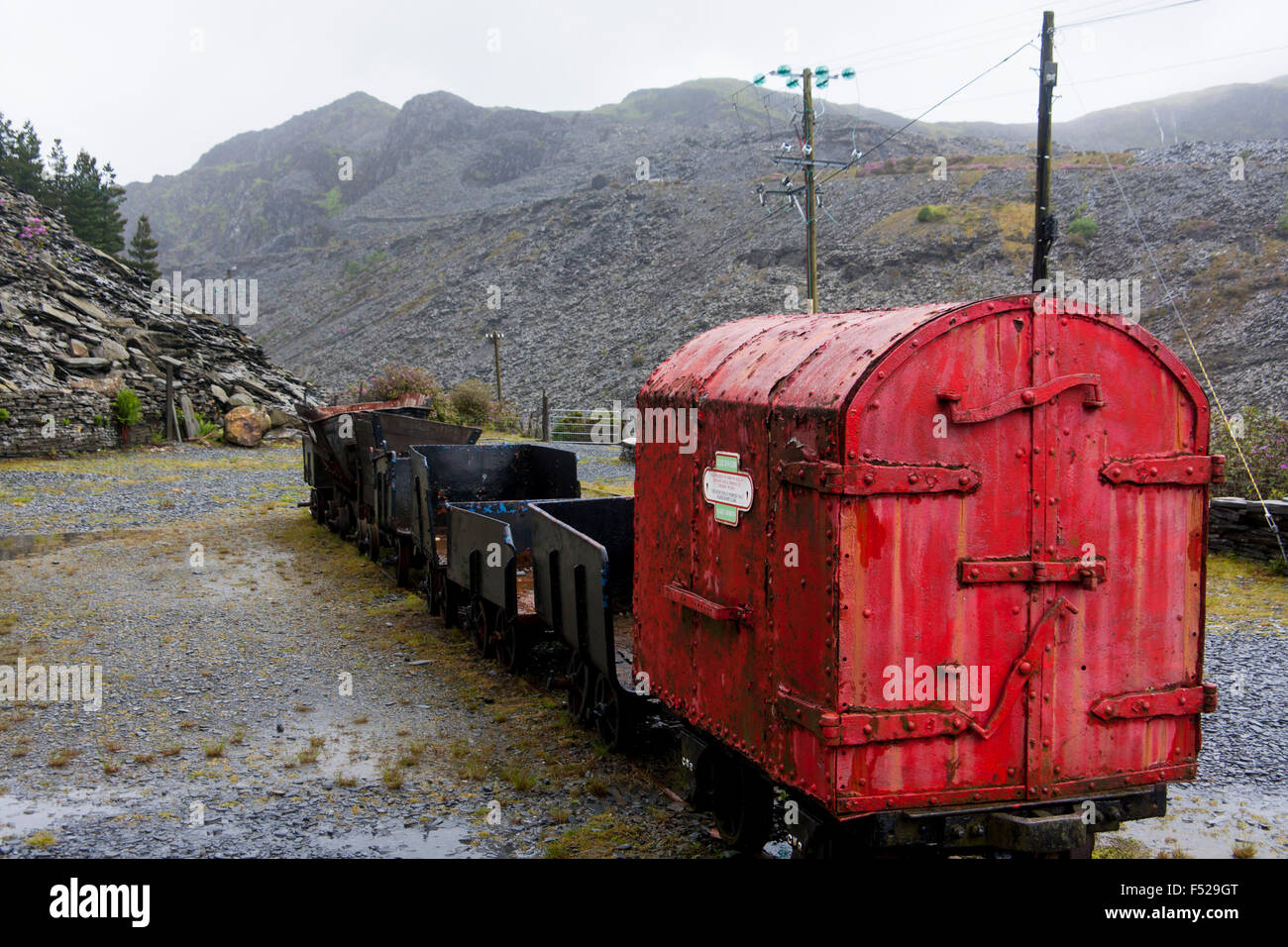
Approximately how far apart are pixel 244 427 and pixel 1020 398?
29.6 m

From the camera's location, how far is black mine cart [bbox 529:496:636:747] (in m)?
6.88

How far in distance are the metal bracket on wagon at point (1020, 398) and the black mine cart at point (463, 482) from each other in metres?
7.30

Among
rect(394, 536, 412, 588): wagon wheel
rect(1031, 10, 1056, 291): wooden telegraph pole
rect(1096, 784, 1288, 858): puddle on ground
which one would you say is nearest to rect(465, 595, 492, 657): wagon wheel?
rect(394, 536, 412, 588): wagon wheel

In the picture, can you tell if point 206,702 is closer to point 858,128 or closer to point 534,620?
point 534,620

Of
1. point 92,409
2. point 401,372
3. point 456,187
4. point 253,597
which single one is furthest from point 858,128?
point 253,597

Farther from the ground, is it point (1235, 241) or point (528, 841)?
point (1235, 241)

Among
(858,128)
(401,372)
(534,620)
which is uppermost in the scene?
(858,128)

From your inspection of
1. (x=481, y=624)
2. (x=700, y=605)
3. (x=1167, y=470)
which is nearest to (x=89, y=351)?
(x=481, y=624)

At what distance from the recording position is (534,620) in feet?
28.7

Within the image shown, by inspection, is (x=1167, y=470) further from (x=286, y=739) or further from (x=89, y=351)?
(x=89, y=351)

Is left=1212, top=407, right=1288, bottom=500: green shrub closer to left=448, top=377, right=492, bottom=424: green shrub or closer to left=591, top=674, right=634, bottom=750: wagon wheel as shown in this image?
left=591, top=674, right=634, bottom=750: wagon wheel

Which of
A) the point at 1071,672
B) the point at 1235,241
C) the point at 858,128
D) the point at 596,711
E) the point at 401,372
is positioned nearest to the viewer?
the point at 1071,672
